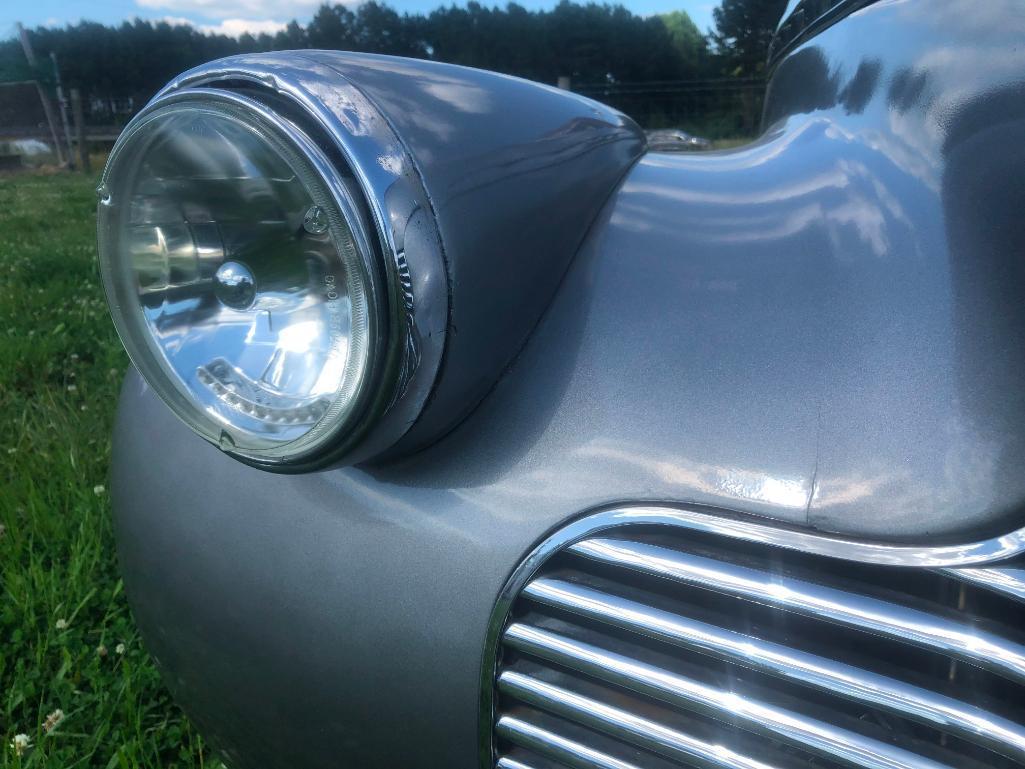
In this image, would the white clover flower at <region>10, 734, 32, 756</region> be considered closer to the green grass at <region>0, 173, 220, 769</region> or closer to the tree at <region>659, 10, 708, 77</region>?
the green grass at <region>0, 173, 220, 769</region>

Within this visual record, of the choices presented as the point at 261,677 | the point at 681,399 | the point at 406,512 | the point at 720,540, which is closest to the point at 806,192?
the point at 681,399

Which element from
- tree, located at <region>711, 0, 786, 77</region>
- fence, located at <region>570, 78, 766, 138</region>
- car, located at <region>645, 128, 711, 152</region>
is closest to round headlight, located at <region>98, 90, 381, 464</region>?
car, located at <region>645, 128, 711, 152</region>

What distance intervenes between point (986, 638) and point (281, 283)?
677 millimetres

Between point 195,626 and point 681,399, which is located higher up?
point 681,399

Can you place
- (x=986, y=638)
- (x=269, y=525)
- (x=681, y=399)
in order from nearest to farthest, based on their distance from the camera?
(x=986, y=638), (x=681, y=399), (x=269, y=525)

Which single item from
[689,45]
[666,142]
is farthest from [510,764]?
[689,45]

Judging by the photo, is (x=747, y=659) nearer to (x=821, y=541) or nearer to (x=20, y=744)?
(x=821, y=541)

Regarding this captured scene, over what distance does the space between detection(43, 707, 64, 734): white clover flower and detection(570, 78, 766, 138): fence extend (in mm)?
5417

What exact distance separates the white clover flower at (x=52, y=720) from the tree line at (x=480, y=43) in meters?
2.97

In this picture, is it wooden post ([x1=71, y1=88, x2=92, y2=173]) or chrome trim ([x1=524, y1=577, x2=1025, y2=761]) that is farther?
wooden post ([x1=71, y1=88, x2=92, y2=173])

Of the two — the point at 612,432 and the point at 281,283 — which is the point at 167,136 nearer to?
the point at 281,283

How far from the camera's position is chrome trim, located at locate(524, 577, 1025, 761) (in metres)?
0.64

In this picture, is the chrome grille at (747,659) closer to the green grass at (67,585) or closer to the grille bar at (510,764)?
the grille bar at (510,764)

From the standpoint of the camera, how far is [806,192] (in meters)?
0.94
